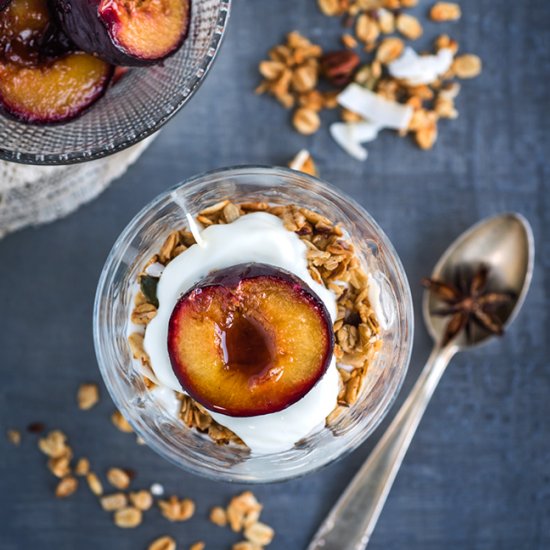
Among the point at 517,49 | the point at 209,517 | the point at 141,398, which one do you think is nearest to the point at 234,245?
the point at 141,398

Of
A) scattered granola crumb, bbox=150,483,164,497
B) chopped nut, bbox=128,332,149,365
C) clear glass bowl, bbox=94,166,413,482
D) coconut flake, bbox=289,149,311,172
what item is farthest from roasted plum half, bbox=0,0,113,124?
scattered granola crumb, bbox=150,483,164,497

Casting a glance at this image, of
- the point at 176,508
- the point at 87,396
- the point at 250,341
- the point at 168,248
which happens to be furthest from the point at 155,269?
the point at 176,508

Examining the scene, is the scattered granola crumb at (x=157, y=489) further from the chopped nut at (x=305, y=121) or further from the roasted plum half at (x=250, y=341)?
the chopped nut at (x=305, y=121)

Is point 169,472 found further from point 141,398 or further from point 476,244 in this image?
point 476,244

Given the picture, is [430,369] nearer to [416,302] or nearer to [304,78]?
[416,302]

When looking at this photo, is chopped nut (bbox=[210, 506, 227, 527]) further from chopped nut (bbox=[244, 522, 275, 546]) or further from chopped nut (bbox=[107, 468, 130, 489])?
chopped nut (bbox=[107, 468, 130, 489])
